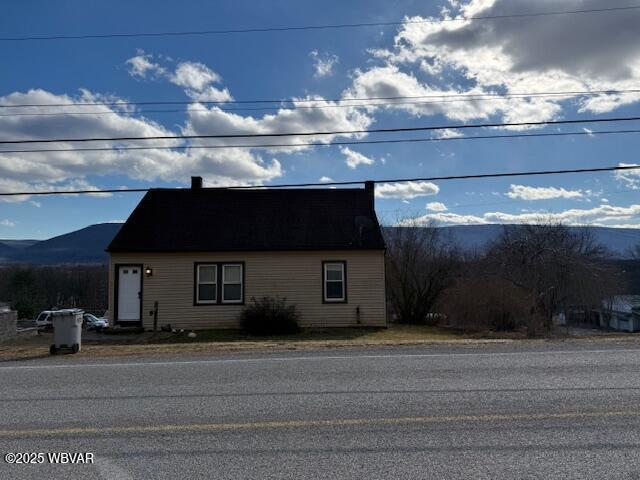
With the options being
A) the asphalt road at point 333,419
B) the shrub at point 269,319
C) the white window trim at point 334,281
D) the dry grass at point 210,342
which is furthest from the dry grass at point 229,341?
the asphalt road at point 333,419

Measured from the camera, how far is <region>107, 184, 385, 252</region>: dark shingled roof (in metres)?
20.2

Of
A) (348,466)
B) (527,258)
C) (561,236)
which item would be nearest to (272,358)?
(348,466)

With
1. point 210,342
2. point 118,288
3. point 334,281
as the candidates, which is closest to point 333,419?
point 210,342

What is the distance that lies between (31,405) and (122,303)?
13776 mm

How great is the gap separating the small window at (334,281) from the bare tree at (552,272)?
43.2 feet

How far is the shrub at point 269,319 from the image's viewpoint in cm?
1870

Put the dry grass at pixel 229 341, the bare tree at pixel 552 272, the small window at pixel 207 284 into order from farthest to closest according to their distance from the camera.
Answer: the bare tree at pixel 552 272 < the small window at pixel 207 284 < the dry grass at pixel 229 341

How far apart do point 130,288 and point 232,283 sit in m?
3.79

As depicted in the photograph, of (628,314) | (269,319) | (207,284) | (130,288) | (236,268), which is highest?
(236,268)

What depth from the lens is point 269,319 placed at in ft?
62.0

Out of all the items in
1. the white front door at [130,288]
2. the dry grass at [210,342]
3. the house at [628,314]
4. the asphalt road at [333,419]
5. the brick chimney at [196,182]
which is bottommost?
the house at [628,314]

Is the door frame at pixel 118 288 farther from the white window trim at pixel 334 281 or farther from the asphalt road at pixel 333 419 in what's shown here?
the asphalt road at pixel 333 419

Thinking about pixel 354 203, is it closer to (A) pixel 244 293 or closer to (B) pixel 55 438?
(A) pixel 244 293

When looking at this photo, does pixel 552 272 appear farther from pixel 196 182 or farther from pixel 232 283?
pixel 196 182
